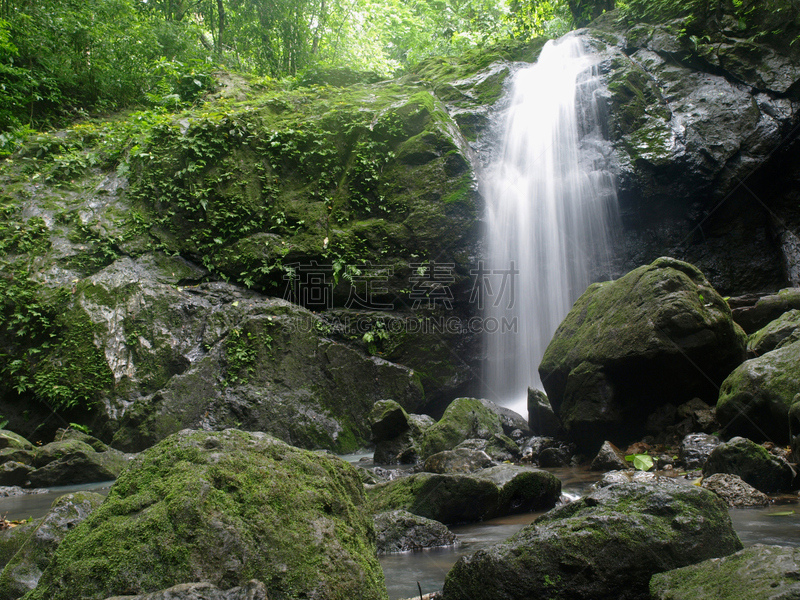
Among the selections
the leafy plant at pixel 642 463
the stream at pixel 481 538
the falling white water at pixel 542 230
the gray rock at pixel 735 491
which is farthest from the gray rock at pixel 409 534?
Result: the falling white water at pixel 542 230

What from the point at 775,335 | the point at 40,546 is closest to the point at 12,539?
the point at 40,546

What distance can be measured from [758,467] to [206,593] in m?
4.22

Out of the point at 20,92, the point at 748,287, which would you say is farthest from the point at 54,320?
the point at 748,287

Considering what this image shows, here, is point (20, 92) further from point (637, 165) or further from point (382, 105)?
point (637, 165)

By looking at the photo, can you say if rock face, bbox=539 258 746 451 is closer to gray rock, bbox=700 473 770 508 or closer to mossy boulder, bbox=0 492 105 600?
gray rock, bbox=700 473 770 508

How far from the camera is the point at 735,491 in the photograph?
3.71 meters

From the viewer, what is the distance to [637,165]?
10508 mm

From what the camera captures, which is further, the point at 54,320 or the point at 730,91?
the point at 730,91

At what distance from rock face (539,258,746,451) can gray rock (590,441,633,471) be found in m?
0.44

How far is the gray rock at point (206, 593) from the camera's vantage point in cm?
150

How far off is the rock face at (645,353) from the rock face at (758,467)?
1567 mm

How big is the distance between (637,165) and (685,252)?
2254 mm

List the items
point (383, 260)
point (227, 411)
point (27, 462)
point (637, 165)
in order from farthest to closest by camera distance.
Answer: point (637, 165), point (383, 260), point (227, 411), point (27, 462)

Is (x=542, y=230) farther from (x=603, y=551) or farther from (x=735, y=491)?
(x=603, y=551)
